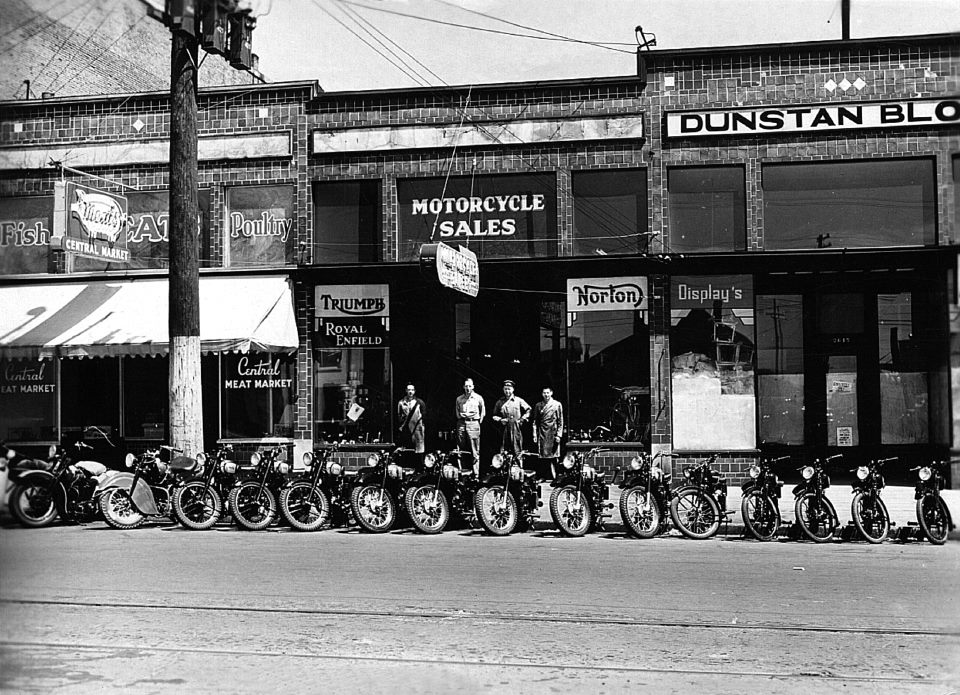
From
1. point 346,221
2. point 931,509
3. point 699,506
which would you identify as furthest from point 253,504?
point 931,509

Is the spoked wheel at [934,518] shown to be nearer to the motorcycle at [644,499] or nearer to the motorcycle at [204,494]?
the motorcycle at [644,499]

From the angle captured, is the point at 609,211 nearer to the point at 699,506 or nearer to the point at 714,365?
the point at 714,365

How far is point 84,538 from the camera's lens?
9773 millimetres

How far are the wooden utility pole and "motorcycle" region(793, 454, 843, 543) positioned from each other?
25.0 feet

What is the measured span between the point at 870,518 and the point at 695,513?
1942 millimetres

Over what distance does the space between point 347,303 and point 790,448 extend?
830 cm

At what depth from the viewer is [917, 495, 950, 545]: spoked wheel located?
1017 cm

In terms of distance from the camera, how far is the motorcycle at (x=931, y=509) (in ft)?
33.4

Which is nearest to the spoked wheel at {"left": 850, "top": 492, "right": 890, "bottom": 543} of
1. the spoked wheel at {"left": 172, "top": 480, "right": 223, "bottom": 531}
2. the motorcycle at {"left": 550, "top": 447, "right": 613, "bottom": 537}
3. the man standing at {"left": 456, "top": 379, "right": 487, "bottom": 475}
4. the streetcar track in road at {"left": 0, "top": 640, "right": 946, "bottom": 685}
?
the motorcycle at {"left": 550, "top": 447, "right": 613, "bottom": 537}

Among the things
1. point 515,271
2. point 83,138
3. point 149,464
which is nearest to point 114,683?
point 149,464

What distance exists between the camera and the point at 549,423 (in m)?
15.3

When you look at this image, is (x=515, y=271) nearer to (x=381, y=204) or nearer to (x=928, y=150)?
(x=381, y=204)

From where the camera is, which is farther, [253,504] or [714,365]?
[714,365]

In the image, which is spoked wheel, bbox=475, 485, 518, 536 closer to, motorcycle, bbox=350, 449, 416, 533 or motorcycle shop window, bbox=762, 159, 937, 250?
motorcycle, bbox=350, 449, 416, 533
